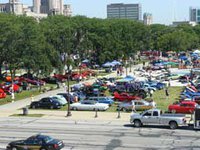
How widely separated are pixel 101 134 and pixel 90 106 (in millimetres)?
13937

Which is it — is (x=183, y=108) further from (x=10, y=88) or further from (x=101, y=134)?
(x=10, y=88)

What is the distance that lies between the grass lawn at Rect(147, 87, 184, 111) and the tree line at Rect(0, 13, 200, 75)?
61.7 feet

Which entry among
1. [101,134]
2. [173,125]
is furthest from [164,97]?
[101,134]

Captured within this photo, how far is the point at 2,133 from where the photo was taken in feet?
126

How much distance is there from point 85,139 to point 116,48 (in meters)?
73.3

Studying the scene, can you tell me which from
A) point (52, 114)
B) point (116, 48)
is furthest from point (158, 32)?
point (52, 114)

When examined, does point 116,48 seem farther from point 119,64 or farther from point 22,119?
point 22,119

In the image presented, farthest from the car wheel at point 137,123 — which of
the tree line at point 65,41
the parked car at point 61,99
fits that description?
the tree line at point 65,41

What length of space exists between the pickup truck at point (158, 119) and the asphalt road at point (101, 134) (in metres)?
0.51

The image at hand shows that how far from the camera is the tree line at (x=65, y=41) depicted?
7444 cm

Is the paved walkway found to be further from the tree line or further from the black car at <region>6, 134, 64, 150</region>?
the tree line

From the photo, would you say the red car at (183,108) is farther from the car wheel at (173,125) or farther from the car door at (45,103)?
the car door at (45,103)

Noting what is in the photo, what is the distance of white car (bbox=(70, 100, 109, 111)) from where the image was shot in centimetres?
5097

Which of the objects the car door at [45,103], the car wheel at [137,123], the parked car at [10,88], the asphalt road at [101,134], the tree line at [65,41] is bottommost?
the asphalt road at [101,134]
